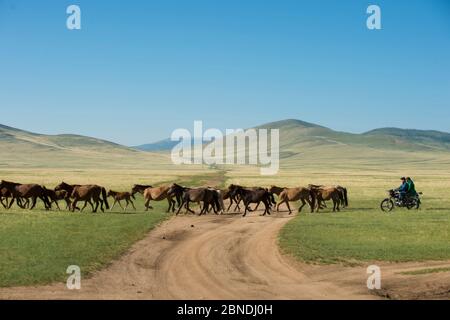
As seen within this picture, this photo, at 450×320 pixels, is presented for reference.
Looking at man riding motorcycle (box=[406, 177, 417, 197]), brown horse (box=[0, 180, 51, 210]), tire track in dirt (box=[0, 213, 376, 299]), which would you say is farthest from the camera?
man riding motorcycle (box=[406, 177, 417, 197])

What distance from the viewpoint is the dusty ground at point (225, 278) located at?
12000mm

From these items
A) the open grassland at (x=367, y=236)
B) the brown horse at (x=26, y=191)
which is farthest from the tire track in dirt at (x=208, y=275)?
the brown horse at (x=26, y=191)

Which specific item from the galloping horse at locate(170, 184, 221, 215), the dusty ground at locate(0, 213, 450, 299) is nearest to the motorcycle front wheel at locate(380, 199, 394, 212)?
the galloping horse at locate(170, 184, 221, 215)

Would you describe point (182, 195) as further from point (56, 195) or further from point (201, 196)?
point (56, 195)

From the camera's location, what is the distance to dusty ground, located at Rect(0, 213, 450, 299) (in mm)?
12000

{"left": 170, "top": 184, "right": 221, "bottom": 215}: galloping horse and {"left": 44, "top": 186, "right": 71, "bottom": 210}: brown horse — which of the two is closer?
{"left": 170, "top": 184, "right": 221, "bottom": 215}: galloping horse

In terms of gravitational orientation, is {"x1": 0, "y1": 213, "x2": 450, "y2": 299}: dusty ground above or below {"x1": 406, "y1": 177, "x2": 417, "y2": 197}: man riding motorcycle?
below

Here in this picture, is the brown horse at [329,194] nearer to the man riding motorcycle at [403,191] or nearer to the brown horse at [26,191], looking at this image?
the man riding motorcycle at [403,191]

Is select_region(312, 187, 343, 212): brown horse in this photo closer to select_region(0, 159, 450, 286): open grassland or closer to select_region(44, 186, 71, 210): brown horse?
select_region(0, 159, 450, 286): open grassland

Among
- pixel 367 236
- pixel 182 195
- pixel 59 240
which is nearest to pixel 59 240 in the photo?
pixel 59 240

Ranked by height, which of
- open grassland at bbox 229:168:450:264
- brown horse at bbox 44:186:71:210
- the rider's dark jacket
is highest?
the rider's dark jacket

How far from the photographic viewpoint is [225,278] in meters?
13.7

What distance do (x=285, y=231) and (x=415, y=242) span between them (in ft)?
16.7

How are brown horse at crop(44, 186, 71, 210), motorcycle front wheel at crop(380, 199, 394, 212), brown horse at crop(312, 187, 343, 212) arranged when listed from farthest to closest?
brown horse at crop(312, 187, 343, 212) → motorcycle front wheel at crop(380, 199, 394, 212) → brown horse at crop(44, 186, 71, 210)
